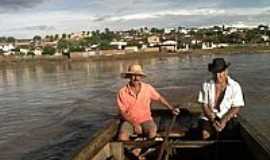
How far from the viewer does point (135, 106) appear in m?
8.20

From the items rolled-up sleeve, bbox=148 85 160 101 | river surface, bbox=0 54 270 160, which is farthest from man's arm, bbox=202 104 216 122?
river surface, bbox=0 54 270 160

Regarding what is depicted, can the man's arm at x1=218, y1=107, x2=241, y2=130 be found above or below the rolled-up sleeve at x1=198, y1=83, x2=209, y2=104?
below

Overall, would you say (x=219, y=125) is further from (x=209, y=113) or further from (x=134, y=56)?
(x=134, y=56)

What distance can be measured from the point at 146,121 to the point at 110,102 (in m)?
13.3

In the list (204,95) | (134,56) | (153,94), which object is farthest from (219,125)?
(134,56)

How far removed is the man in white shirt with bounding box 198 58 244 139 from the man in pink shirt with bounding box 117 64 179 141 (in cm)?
60

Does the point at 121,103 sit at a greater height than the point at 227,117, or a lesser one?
greater

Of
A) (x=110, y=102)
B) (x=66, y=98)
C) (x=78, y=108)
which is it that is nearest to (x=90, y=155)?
(x=78, y=108)

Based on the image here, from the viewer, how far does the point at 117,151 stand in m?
7.80

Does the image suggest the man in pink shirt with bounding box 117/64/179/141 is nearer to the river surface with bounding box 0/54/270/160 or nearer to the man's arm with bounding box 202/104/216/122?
the man's arm with bounding box 202/104/216/122

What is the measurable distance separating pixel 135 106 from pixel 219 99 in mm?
1342

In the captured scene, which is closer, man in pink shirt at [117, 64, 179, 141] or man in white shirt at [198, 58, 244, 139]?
man in white shirt at [198, 58, 244, 139]

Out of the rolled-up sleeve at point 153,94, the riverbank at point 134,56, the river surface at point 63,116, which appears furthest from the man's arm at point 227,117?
the riverbank at point 134,56

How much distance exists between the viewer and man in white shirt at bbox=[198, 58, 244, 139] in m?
7.65
